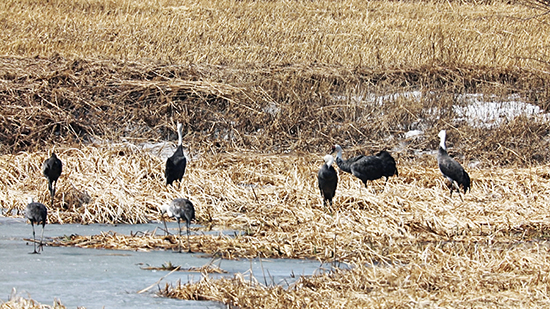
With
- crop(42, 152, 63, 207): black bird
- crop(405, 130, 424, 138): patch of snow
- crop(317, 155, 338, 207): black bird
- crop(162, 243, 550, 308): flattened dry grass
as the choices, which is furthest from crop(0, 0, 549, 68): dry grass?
crop(162, 243, 550, 308): flattened dry grass

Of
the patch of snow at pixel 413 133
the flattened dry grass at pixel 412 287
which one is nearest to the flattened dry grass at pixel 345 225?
the flattened dry grass at pixel 412 287

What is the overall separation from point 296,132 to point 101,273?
9429 millimetres

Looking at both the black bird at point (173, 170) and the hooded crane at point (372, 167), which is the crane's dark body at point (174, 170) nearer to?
the black bird at point (173, 170)

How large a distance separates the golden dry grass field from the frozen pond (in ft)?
0.84

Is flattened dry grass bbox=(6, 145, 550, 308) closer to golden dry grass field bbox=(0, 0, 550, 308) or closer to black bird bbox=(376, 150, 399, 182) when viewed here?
golden dry grass field bbox=(0, 0, 550, 308)

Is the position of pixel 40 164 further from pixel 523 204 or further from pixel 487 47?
pixel 487 47

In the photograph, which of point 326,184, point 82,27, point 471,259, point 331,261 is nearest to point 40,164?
point 326,184

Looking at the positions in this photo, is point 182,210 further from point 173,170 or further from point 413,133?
point 413,133

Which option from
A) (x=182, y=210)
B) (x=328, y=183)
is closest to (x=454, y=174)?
(x=328, y=183)

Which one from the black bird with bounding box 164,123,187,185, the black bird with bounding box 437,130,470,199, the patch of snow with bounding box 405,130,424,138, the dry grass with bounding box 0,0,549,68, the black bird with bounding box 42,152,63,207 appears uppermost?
the dry grass with bounding box 0,0,549,68

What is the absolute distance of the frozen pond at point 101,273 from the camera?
17.8 ft

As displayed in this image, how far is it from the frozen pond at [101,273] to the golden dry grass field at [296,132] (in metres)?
0.26

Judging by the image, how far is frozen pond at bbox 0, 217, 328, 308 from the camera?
542cm

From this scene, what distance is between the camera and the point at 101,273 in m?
6.25
